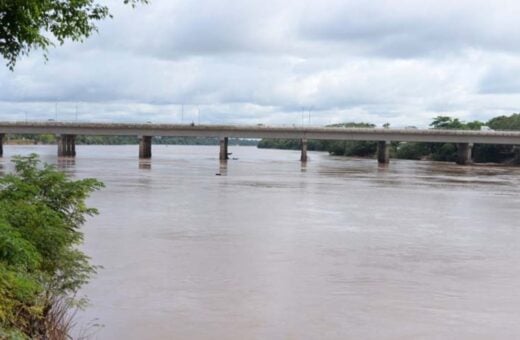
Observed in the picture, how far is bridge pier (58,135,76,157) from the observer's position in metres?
107

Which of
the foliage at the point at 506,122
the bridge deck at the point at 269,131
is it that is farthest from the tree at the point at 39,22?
the foliage at the point at 506,122

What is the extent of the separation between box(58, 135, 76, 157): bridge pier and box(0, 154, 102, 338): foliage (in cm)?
9812

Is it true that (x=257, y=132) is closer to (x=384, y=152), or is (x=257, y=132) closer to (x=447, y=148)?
(x=384, y=152)

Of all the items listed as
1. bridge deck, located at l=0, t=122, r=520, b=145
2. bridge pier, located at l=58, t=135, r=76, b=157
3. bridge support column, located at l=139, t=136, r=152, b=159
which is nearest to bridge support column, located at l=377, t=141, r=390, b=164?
bridge deck, located at l=0, t=122, r=520, b=145

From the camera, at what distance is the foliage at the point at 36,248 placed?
6919 mm

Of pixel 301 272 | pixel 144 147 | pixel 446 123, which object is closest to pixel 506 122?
pixel 446 123

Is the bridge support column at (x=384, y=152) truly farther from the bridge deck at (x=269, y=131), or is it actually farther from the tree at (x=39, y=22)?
the tree at (x=39, y=22)

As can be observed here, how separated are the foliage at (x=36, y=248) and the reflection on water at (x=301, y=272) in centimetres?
178

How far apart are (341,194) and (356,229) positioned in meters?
17.8

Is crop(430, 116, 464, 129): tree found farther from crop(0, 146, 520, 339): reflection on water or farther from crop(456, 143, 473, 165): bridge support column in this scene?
crop(0, 146, 520, 339): reflection on water

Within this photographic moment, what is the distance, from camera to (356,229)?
2536 centimetres

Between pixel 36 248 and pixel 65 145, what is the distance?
10415 centimetres

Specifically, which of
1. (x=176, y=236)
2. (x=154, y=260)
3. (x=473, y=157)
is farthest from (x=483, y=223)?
(x=473, y=157)

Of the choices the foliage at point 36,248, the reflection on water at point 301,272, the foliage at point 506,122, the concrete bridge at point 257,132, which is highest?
the foliage at point 506,122
